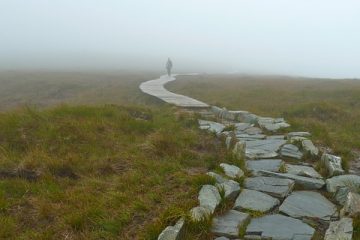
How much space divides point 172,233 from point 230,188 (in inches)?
59.3

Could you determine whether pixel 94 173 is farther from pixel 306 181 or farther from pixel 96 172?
pixel 306 181

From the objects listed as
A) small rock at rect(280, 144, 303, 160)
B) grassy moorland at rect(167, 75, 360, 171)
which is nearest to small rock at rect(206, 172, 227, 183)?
small rock at rect(280, 144, 303, 160)

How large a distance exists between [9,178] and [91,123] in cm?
296

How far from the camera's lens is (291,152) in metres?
7.89

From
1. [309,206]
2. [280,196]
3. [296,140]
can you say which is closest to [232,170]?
[280,196]

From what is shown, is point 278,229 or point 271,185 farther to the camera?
point 271,185

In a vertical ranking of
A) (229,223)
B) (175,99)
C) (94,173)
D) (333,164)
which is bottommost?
(175,99)

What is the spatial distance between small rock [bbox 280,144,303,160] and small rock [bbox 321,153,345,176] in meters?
0.55

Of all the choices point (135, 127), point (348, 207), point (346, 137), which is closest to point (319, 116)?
point (346, 137)

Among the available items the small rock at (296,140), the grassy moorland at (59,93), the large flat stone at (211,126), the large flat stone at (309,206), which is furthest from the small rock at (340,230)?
the grassy moorland at (59,93)

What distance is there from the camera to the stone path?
4859 mm

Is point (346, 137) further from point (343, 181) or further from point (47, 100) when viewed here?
point (47, 100)

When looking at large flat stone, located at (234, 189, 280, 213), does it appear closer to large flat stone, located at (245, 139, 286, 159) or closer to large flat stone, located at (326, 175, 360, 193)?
large flat stone, located at (326, 175, 360, 193)

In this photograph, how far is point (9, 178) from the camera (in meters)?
7.00
